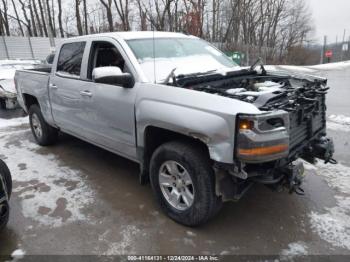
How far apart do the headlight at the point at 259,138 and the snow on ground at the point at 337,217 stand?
110cm

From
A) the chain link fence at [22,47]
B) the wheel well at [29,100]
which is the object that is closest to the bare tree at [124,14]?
the chain link fence at [22,47]

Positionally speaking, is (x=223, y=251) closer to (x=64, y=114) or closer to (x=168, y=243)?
(x=168, y=243)

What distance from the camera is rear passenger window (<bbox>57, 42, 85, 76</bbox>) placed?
14.4 feet

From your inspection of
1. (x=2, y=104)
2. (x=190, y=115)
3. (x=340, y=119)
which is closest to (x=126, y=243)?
(x=190, y=115)

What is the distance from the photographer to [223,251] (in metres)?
2.85

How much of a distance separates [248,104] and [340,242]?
157 cm

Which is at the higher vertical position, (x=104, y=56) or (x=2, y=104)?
(x=104, y=56)

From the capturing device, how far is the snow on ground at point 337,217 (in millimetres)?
2996

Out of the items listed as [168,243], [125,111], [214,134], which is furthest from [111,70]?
[168,243]

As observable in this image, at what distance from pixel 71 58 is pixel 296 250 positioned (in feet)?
12.3

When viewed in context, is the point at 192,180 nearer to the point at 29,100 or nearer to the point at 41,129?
the point at 41,129

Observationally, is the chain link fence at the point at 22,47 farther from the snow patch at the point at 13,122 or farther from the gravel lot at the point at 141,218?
the gravel lot at the point at 141,218

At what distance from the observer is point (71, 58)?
4.61 metres

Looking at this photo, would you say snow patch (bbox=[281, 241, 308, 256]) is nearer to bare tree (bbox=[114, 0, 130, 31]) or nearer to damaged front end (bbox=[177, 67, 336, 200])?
damaged front end (bbox=[177, 67, 336, 200])
